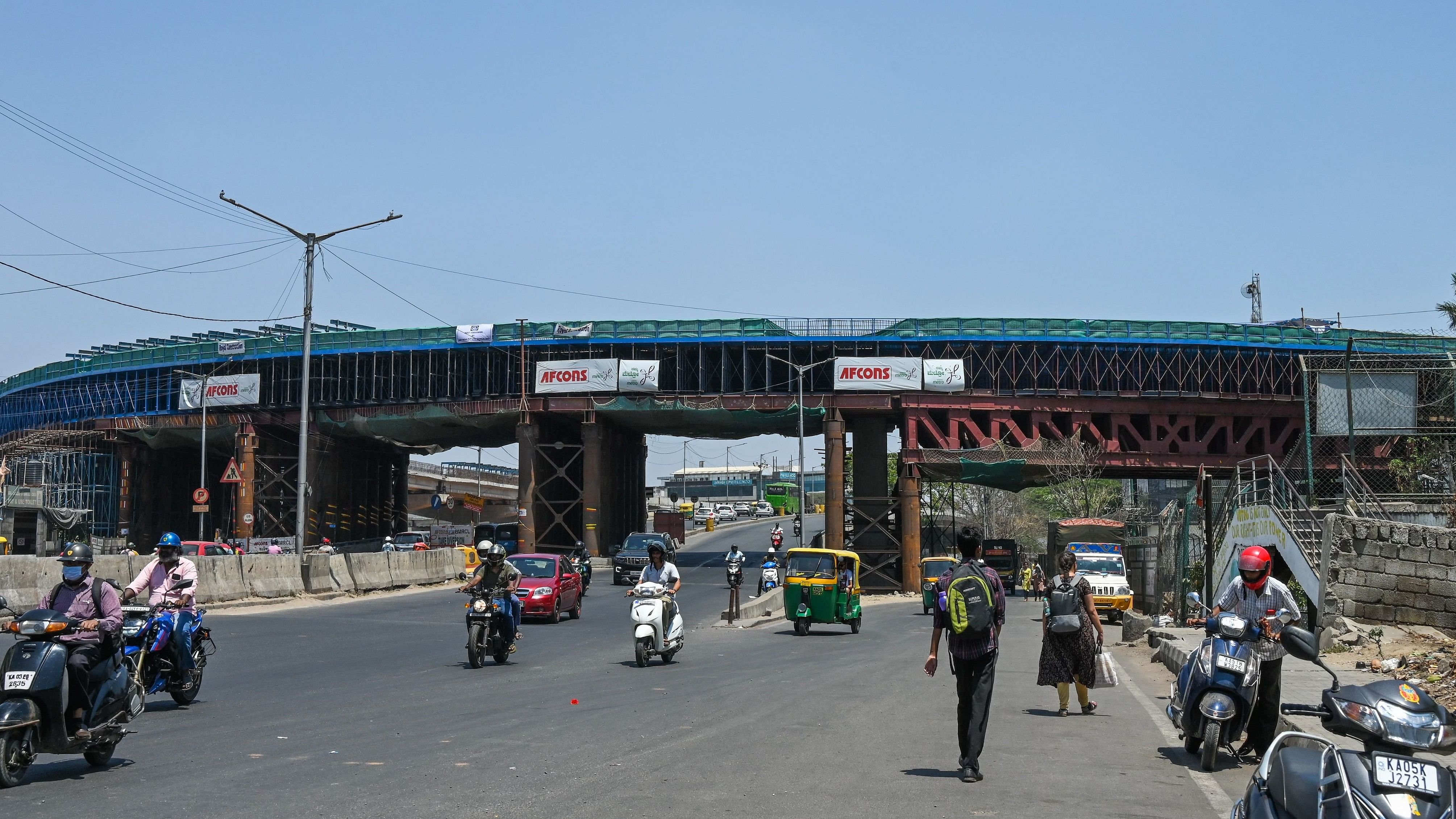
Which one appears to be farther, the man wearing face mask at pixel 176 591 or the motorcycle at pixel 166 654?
the man wearing face mask at pixel 176 591

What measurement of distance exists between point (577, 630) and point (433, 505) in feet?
250

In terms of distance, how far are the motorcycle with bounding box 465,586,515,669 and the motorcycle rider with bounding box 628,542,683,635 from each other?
1.81 m

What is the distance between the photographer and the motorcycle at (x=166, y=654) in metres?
12.1

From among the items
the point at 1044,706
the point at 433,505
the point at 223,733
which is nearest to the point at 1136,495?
the point at 433,505

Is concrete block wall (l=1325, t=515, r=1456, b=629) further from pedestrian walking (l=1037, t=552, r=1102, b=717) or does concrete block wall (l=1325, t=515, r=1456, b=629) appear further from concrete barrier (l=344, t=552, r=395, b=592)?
concrete barrier (l=344, t=552, r=395, b=592)

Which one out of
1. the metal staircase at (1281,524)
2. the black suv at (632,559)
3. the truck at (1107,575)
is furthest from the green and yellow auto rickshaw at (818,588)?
the black suv at (632,559)

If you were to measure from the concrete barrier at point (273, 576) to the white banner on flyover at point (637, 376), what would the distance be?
30.8m

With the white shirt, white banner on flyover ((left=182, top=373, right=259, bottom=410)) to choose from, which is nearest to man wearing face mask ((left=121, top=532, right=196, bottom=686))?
the white shirt

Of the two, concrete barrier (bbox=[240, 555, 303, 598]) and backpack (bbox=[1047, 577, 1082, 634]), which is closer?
backpack (bbox=[1047, 577, 1082, 634])

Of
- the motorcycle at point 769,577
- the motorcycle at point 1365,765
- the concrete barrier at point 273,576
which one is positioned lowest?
the motorcycle at point 769,577

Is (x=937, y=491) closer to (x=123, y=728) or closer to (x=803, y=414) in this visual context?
(x=803, y=414)

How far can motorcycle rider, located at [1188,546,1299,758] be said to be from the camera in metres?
9.20

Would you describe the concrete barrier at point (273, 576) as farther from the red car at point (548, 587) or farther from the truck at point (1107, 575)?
the truck at point (1107, 575)

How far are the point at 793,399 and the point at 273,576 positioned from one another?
3387 cm
